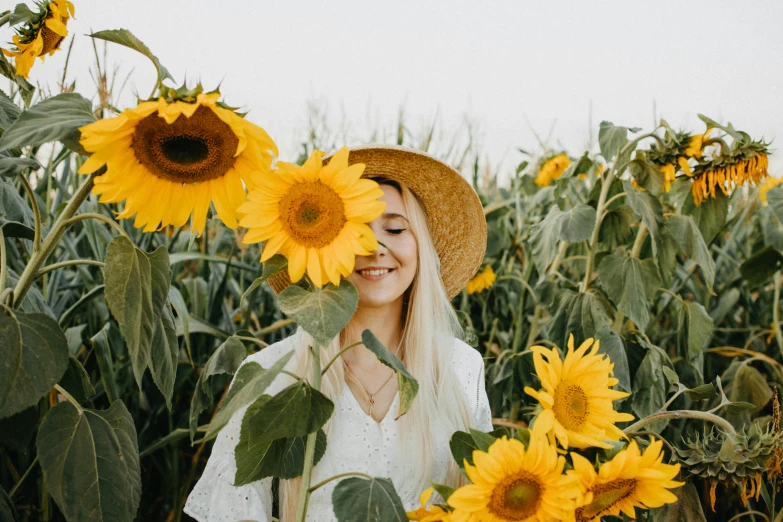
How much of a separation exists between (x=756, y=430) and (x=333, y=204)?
2.18 feet

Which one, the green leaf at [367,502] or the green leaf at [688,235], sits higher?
the green leaf at [688,235]

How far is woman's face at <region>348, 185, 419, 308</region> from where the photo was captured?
4.42ft

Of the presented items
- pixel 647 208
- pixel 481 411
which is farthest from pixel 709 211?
pixel 481 411

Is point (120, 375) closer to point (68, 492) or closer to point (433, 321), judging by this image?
point (433, 321)

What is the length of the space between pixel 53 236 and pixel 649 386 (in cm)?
137

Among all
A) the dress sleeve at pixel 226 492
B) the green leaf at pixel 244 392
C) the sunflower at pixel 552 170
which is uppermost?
the sunflower at pixel 552 170

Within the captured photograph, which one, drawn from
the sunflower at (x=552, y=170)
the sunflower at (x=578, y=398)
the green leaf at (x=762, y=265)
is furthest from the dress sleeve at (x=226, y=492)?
the sunflower at (x=552, y=170)

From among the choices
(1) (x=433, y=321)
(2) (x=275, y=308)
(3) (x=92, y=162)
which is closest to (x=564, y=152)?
(2) (x=275, y=308)

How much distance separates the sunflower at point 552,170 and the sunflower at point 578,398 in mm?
2195

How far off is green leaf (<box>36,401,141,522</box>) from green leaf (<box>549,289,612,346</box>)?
1184 mm

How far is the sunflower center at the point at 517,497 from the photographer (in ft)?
2.42

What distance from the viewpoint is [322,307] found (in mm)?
720

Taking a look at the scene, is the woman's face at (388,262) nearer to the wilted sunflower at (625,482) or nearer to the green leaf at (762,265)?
the wilted sunflower at (625,482)

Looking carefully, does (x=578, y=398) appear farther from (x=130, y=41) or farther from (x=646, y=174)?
(x=646, y=174)
